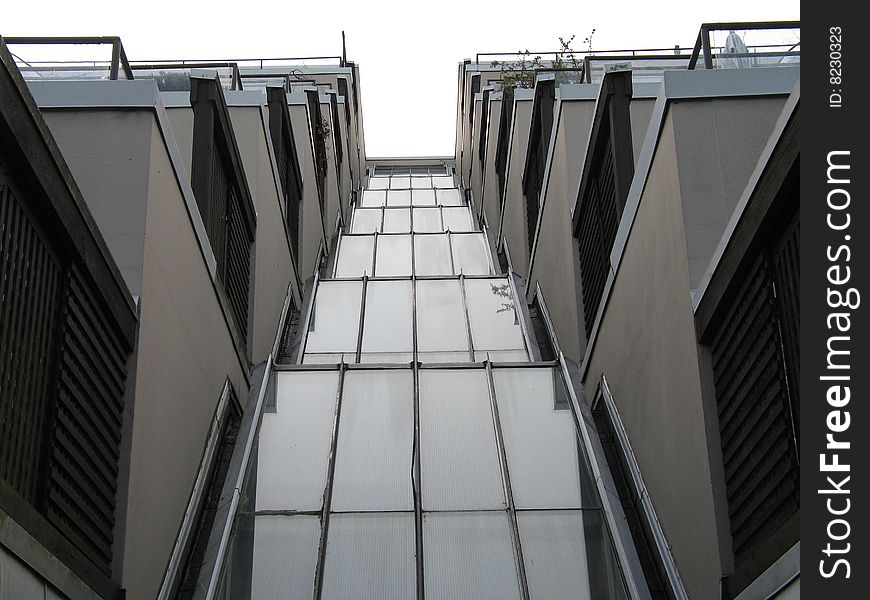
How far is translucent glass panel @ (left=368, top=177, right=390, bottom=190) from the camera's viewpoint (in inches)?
1304

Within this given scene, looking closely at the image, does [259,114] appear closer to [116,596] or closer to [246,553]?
[246,553]

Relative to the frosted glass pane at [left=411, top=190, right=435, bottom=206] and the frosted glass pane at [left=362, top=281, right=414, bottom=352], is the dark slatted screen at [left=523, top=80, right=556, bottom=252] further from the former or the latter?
the frosted glass pane at [left=411, top=190, right=435, bottom=206]

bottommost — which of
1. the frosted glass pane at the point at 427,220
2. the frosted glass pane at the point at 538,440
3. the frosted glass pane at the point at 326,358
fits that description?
the frosted glass pane at the point at 538,440

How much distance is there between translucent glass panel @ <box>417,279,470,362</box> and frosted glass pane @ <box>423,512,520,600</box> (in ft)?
15.2

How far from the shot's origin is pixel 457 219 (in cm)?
2528

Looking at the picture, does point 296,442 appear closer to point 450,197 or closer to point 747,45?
point 747,45

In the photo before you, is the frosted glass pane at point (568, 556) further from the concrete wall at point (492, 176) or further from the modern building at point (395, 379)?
the concrete wall at point (492, 176)

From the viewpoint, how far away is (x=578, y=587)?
279 inches

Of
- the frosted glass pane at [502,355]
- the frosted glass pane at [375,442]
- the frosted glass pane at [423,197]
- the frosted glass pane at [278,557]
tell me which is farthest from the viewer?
the frosted glass pane at [423,197]

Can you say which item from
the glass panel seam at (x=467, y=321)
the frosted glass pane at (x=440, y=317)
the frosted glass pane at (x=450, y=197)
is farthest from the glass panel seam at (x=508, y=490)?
the frosted glass pane at (x=450, y=197)

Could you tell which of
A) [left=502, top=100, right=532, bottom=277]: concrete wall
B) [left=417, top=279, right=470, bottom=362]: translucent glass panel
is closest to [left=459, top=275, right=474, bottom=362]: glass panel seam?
[left=417, top=279, right=470, bottom=362]: translucent glass panel

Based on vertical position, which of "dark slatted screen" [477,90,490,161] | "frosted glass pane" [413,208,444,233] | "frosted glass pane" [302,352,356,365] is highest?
"dark slatted screen" [477,90,490,161]

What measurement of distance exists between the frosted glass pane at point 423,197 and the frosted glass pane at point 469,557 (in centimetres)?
2095

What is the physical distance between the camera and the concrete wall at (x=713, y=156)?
6.73 m
